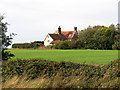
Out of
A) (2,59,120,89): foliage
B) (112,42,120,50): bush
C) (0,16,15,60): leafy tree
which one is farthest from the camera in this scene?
(112,42,120,50): bush

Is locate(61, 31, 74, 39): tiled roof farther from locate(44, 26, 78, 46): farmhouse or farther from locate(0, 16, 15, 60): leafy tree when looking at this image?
locate(0, 16, 15, 60): leafy tree

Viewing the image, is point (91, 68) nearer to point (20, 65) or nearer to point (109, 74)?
point (109, 74)

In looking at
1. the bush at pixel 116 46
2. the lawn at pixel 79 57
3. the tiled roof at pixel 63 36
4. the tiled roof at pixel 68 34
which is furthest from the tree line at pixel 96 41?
the tiled roof at pixel 68 34

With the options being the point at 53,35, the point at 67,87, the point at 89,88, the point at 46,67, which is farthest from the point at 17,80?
the point at 53,35

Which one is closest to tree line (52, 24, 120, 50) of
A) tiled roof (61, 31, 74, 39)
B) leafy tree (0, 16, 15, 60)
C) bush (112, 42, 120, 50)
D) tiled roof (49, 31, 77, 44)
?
bush (112, 42, 120, 50)

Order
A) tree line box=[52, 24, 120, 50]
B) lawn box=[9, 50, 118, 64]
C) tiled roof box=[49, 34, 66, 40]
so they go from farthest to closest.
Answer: tiled roof box=[49, 34, 66, 40]
tree line box=[52, 24, 120, 50]
lawn box=[9, 50, 118, 64]

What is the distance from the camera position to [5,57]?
13.1 metres

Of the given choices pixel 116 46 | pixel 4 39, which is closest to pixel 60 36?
pixel 116 46

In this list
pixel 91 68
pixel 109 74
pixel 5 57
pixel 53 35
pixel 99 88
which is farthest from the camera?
pixel 53 35

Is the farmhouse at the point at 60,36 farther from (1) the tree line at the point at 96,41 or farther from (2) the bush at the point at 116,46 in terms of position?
(2) the bush at the point at 116,46

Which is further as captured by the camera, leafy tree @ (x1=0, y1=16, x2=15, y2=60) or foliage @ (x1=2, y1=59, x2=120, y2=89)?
leafy tree @ (x1=0, y1=16, x2=15, y2=60)

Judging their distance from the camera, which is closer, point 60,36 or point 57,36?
point 60,36

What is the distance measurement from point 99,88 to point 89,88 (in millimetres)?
376

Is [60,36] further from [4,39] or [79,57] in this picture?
[4,39]
